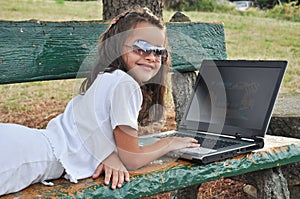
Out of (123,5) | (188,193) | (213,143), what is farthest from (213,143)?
(123,5)

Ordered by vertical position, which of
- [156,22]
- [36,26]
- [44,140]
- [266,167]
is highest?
[156,22]

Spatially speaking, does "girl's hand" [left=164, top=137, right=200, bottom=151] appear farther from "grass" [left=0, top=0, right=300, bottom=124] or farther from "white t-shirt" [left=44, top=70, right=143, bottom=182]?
"grass" [left=0, top=0, right=300, bottom=124]

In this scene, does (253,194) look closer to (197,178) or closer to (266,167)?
(266,167)

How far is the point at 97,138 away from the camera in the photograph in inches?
79.2

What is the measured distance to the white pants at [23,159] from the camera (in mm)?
1839

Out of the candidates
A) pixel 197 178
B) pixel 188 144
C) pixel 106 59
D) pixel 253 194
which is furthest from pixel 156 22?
pixel 253 194

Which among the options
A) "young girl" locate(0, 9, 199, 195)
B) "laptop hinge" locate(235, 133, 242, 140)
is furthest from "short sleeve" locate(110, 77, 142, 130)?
"laptop hinge" locate(235, 133, 242, 140)

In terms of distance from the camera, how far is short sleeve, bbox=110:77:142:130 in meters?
1.95

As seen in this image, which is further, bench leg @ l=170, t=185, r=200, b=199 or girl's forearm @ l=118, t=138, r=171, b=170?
bench leg @ l=170, t=185, r=200, b=199

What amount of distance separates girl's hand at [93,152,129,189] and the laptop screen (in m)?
0.67

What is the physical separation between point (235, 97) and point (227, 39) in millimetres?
7142

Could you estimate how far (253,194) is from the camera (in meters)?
3.49

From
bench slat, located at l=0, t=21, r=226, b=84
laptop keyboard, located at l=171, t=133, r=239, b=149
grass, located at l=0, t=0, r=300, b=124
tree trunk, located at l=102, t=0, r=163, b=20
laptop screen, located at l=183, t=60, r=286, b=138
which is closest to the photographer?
laptop keyboard, located at l=171, t=133, r=239, b=149

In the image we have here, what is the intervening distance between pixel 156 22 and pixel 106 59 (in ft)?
0.87
